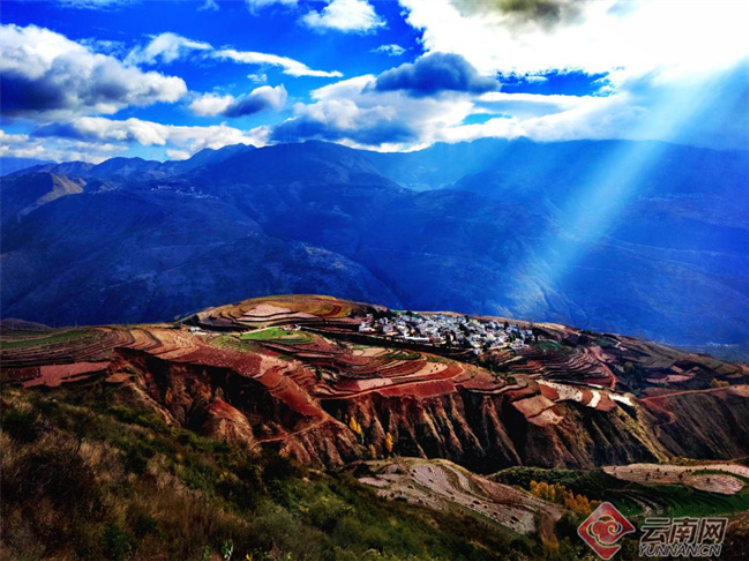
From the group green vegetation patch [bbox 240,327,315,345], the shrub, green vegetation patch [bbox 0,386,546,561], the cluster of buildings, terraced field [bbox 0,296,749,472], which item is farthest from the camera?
the cluster of buildings

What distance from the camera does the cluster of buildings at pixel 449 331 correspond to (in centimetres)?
6734

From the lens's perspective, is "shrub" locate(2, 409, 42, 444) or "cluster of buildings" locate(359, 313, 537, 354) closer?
"shrub" locate(2, 409, 42, 444)

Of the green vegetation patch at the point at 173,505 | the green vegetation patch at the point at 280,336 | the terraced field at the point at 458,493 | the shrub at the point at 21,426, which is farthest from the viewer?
the green vegetation patch at the point at 280,336

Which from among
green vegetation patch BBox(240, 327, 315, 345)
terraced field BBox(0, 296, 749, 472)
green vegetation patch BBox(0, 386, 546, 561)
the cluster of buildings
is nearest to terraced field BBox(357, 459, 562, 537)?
green vegetation patch BBox(0, 386, 546, 561)

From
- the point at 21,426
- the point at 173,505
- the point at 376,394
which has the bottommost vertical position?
the point at 376,394

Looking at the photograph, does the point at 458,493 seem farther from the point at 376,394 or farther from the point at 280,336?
the point at 280,336

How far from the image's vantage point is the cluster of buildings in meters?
67.3

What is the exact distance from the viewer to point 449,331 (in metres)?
75.1

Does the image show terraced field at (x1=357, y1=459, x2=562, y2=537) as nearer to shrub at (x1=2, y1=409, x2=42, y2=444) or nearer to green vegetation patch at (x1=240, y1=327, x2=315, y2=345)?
shrub at (x1=2, y1=409, x2=42, y2=444)

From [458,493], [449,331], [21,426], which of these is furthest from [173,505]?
[449,331]

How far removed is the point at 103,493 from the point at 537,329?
86.5 metres

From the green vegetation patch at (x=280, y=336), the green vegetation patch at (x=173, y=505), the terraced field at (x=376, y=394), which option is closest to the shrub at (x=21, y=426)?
the green vegetation patch at (x=173, y=505)

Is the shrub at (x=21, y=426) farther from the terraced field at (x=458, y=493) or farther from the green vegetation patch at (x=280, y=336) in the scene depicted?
the green vegetation patch at (x=280, y=336)

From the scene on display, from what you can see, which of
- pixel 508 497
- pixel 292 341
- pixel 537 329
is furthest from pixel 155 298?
pixel 508 497
